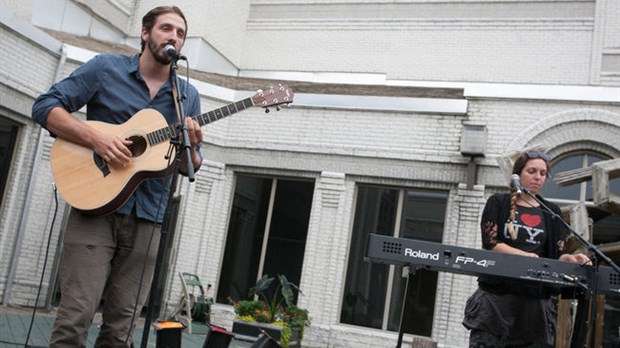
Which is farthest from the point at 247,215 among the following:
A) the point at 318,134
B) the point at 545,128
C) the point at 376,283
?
the point at 545,128

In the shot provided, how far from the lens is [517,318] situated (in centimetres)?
377

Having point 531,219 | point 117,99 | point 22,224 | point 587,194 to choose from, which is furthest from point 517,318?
point 22,224

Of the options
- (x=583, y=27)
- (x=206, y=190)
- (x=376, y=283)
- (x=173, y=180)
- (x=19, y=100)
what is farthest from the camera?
(x=583, y=27)

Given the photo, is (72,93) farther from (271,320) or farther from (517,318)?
(271,320)

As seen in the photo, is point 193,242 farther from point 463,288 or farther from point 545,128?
point 545,128

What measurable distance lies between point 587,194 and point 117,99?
837 centimetres

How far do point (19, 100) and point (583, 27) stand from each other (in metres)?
10.9

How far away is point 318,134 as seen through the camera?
10.9 meters

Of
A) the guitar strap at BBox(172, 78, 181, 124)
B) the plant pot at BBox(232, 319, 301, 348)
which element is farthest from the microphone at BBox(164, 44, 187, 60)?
the plant pot at BBox(232, 319, 301, 348)

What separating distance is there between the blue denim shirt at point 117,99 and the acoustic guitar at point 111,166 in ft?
0.19

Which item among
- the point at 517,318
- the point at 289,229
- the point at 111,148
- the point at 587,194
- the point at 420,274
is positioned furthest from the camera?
the point at 289,229

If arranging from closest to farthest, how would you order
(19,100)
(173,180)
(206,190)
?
1. (173,180)
2. (19,100)
3. (206,190)

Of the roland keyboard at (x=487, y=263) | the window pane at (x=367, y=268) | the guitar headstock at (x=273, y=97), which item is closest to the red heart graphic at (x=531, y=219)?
the roland keyboard at (x=487, y=263)

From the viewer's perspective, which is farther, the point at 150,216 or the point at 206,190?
the point at 206,190
